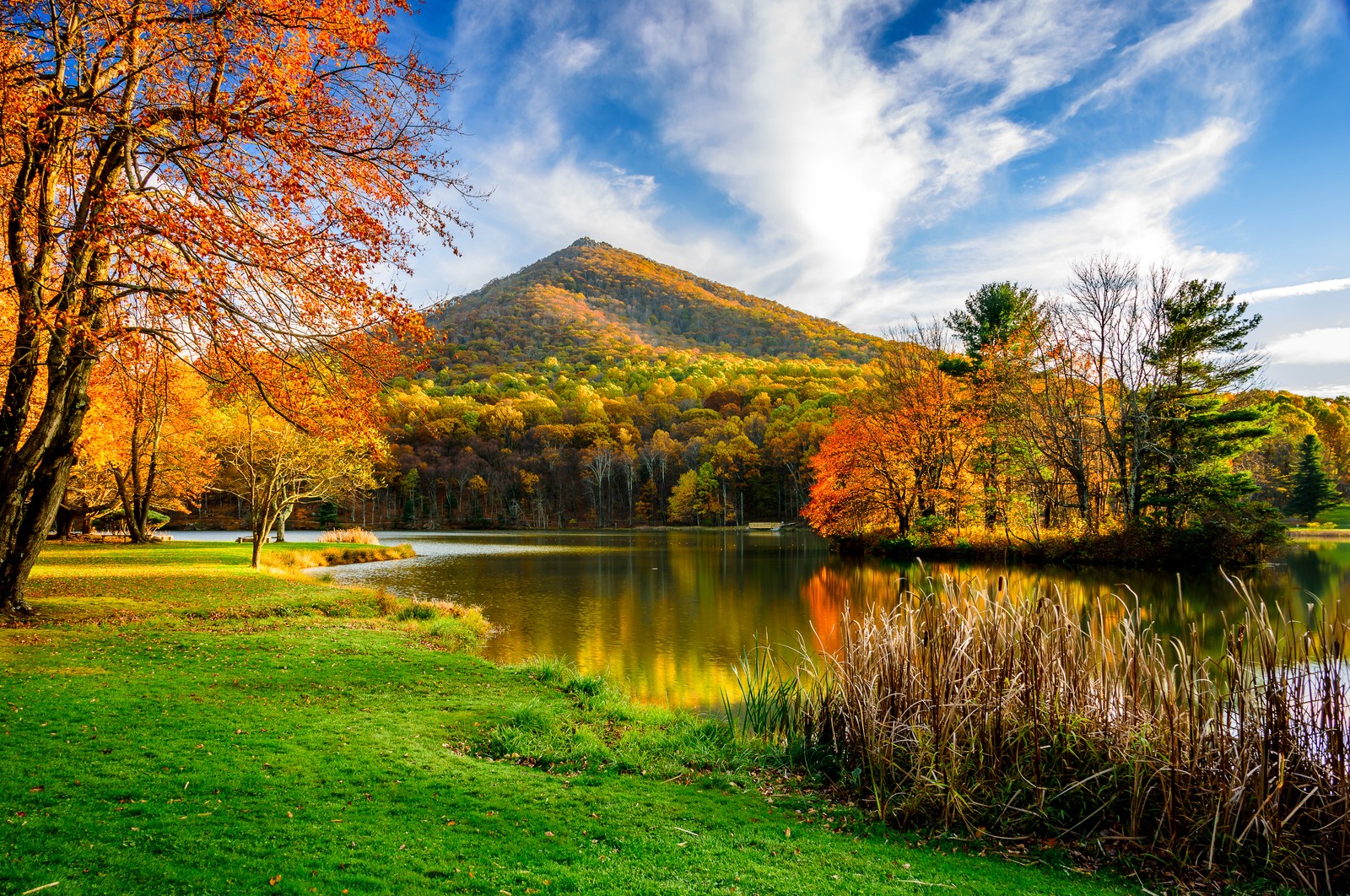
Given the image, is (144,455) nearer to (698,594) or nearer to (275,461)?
(275,461)

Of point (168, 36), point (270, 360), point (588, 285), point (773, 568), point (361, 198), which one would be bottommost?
point (773, 568)

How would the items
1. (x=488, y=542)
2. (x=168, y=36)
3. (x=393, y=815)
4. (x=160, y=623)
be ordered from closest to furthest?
(x=393, y=815) < (x=168, y=36) < (x=160, y=623) < (x=488, y=542)

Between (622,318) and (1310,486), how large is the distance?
12732 centimetres

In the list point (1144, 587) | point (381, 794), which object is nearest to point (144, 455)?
point (381, 794)

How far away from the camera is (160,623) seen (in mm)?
10945

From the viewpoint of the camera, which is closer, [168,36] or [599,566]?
[168,36]

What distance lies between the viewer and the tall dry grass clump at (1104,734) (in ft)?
15.1

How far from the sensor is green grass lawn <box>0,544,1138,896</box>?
3777 mm

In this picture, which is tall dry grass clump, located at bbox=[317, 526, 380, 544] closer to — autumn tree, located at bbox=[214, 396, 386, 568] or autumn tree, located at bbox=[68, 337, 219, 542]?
autumn tree, located at bbox=[214, 396, 386, 568]

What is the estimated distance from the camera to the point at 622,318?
158750mm

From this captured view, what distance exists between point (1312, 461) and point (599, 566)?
57357mm

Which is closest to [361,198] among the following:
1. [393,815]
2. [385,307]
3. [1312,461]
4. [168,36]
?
[385,307]

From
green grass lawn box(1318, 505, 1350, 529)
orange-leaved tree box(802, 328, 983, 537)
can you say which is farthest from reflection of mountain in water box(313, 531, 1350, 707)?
green grass lawn box(1318, 505, 1350, 529)

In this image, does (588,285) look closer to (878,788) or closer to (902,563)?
(902,563)
